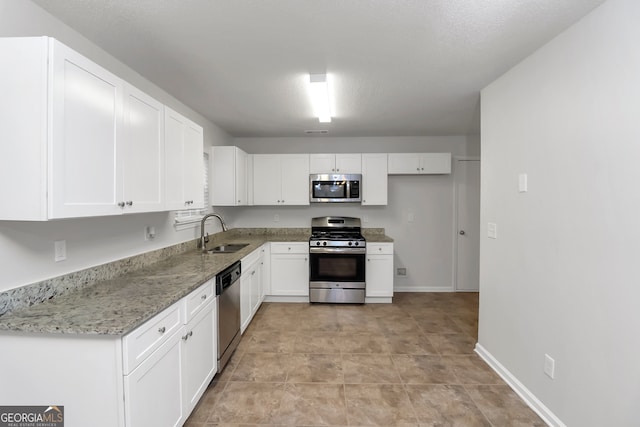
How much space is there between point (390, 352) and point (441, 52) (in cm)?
254

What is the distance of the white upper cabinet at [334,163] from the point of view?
415cm

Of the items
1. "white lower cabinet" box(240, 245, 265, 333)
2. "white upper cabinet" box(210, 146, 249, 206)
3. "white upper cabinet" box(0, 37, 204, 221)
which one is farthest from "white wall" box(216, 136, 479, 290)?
"white upper cabinet" box(0, 37, 204, 221)

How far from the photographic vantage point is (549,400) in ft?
5.91

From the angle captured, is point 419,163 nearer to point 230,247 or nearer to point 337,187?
point 337,187

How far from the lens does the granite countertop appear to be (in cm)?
116

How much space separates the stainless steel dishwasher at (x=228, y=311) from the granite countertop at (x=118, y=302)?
0.12m

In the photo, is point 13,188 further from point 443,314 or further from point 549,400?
point 443,314

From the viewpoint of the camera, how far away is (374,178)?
4.16 meters

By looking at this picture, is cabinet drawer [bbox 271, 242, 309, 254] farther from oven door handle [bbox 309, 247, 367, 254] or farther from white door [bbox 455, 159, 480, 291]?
white door [bbox 455, 159, 480, 291]

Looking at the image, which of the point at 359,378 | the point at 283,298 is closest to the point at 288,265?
the point at 283,298

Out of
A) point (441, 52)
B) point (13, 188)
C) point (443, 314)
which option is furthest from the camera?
point (443, 314)

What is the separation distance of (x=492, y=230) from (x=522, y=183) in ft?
1.70

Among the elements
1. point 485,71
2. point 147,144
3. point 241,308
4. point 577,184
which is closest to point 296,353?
point 241,308

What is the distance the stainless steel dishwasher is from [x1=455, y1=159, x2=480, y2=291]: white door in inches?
136
